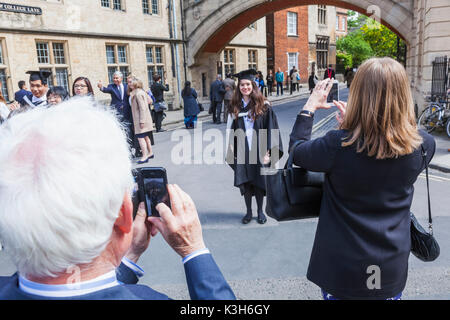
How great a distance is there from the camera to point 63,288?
0.93 meters

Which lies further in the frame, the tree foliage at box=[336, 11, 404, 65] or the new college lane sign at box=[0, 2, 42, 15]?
the tree foliage at box=[336, 11, 404, 65]

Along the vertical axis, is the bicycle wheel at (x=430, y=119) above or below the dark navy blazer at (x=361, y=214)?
below

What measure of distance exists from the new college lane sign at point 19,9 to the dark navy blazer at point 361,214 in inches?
511

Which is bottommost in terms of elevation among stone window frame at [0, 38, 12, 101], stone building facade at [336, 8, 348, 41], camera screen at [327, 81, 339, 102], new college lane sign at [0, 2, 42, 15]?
camera screen at [327, 81, 339, 102]

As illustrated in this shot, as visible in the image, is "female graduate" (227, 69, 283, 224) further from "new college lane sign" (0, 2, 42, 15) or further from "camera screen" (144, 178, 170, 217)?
"new college lane sign" (0, 2, 42, 15)

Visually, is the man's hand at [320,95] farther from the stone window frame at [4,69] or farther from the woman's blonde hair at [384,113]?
the stone window frame at [4,69]

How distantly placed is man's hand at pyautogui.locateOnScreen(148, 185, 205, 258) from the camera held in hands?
0.15 ft

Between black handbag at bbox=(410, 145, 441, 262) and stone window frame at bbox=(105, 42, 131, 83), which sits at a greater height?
stone window frame at bbox=(105, 42, 131, 83)

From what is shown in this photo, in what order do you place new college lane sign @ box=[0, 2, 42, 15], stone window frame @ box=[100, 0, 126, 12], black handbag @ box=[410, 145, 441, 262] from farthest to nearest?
1. stone window frame @ box=[100, 0, 126, 12]
2. new college lane sign @ box=[0, 2, 42, 15]
3. black handbag @ box=[410, 145, 441, 262]

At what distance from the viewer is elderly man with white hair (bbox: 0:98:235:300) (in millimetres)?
892

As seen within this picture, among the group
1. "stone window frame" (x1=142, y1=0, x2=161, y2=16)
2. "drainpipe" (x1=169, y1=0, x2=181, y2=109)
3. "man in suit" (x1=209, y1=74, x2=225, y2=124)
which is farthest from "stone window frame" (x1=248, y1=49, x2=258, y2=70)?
"man in suit" (x1=209, y1=74, x2=225, y2=124)

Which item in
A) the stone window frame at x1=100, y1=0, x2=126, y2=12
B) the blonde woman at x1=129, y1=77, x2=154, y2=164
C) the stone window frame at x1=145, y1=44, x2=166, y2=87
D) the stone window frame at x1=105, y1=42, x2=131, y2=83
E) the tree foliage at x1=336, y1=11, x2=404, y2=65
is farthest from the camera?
the tree foliage at x1=336, y1=11, x2=404, y2=65

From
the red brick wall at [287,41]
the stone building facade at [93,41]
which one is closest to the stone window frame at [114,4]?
the stone building facade at [93,41]

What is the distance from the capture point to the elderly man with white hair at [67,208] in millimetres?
892
